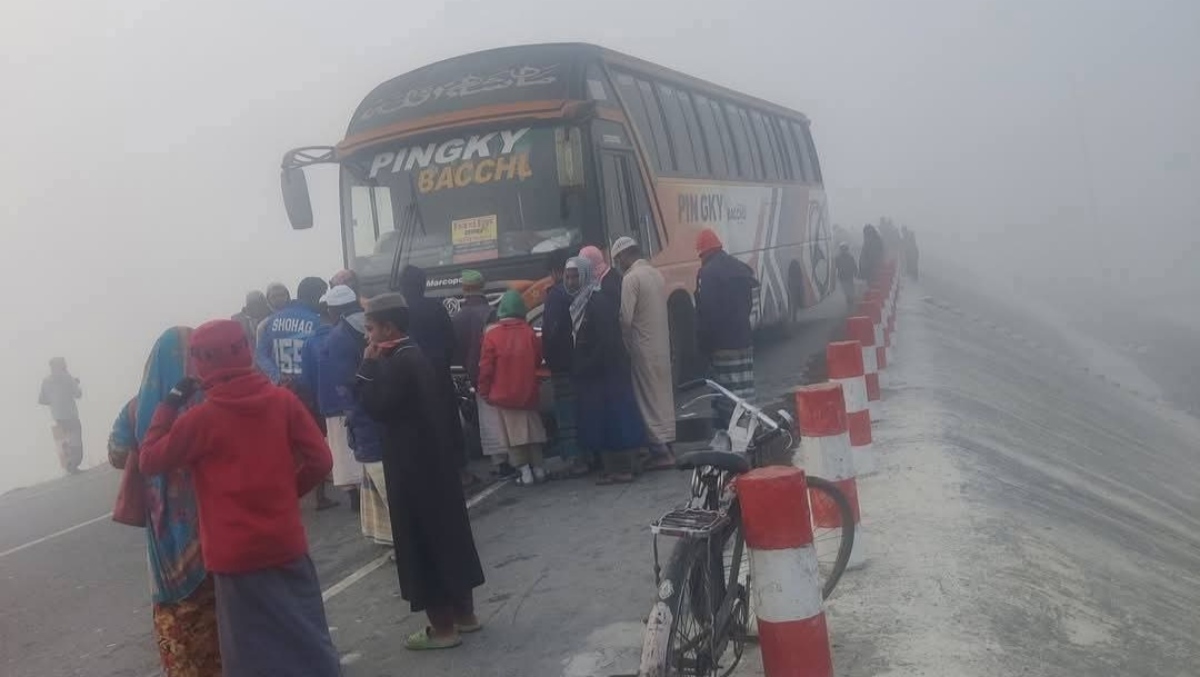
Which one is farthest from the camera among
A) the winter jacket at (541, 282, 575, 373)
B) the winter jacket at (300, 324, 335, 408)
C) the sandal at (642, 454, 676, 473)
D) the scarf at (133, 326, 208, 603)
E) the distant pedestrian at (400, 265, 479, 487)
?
the sandal at (642, 454, 676, 473)

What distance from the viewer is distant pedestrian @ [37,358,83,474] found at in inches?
694

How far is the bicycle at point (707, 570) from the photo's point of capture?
3.99 meters

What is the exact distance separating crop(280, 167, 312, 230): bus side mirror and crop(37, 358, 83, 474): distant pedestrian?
25.4ft

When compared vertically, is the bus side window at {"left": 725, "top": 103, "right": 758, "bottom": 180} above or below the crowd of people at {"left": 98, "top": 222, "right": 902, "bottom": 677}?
above

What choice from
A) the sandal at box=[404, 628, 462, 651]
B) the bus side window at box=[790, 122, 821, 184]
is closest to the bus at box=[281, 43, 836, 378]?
the sandal at box=[404, 628, 462, 651]

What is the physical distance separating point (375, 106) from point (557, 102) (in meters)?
2.19

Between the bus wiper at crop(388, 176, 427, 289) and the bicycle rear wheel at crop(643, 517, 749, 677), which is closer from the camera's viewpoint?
the bicycle rear wheel at crop(643, 517, 749, 677)

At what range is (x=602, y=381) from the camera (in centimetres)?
894

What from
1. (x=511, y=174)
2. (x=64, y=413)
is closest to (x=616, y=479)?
(x=511, y=174)

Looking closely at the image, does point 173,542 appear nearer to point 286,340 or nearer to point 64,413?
point 286,340

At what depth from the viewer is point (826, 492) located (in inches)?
213

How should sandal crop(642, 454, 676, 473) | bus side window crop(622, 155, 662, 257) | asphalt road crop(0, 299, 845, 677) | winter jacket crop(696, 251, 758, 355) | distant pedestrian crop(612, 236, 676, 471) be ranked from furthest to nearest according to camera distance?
bus side window crop(622, 155, 662, 257)
sandal crop(642, 454, 676, 473)
winter jacket crop(696, 251, 758, 355)
distant pedestrian crop(612, 236, 676, 471)
asphalt road crop(0, 299, 845, 677)

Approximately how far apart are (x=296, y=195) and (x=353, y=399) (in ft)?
17.1

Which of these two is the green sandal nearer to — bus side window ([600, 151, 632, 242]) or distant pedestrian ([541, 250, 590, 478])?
distant pedestrian ([541, 250, 590, 478])
